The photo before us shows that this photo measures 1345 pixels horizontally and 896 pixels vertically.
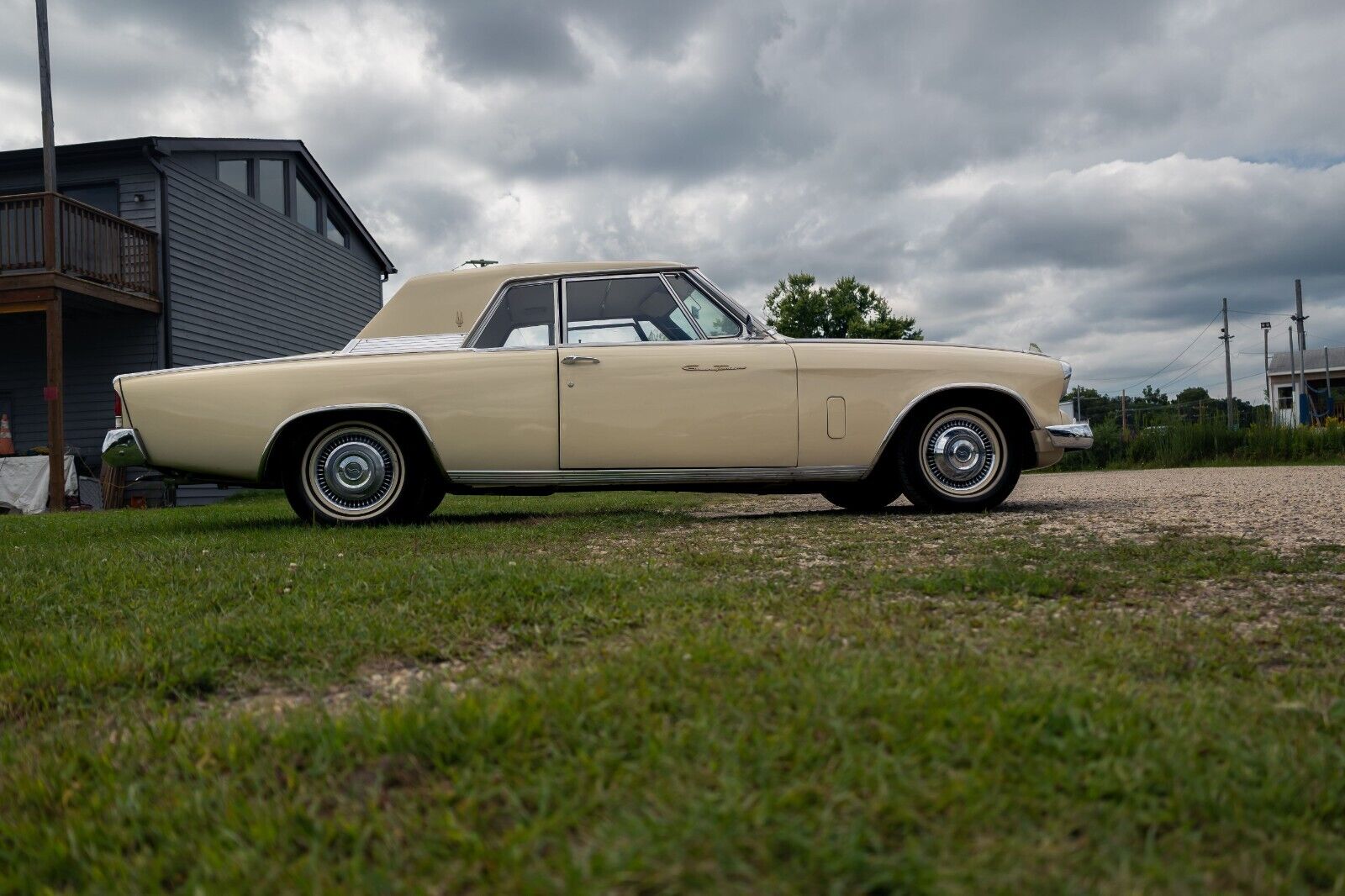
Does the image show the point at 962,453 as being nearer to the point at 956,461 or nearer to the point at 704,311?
the point at 956,461

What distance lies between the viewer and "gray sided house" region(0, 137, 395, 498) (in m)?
13.7

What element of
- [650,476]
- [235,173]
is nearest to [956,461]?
[650,476]

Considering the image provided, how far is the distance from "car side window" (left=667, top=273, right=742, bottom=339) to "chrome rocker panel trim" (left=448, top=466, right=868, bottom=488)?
2.82ft

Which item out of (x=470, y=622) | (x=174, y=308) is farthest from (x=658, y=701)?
(x=174, y=308)

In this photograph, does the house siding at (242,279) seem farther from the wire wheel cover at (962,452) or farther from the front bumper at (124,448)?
the wire wheel cover at (962,452)

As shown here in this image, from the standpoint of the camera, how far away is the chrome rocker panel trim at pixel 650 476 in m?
5.50

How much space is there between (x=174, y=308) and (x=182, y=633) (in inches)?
589

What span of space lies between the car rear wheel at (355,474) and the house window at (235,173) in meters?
13.8

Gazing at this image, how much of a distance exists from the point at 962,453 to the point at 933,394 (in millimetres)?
421

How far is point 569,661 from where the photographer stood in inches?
87.6

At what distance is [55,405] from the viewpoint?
12.9 meters

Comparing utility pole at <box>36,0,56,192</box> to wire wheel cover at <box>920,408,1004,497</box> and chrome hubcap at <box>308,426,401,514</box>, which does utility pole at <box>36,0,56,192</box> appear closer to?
chrome hubcap at <box>308,426,401,514</box>

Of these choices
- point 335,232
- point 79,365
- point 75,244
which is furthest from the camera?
point 335,232

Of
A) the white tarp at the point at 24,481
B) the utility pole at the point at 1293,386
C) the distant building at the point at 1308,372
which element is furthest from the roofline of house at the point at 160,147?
the distant building at the point at 1308,372
